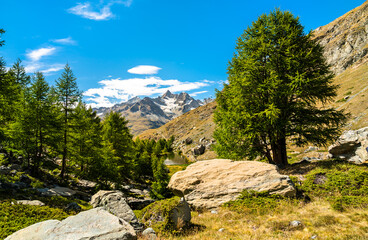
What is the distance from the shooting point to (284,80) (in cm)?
1409

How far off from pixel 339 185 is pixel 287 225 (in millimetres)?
4910

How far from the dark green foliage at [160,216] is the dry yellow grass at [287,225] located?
57 centimetres

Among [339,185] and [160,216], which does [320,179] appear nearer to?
[339,185]

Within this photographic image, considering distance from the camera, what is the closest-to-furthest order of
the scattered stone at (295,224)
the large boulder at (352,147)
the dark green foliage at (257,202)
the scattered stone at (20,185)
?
1. the scattered stone at (295,224)
2. the dark green foliage at (257,202)
3. the scattered stone at (20,185)
4. the large boulder at (352,147)

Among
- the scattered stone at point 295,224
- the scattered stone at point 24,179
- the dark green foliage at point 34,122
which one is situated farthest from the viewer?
the dark green foliage at point 34,122

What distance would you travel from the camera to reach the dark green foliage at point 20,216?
8.00 meters

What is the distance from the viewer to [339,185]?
977cm

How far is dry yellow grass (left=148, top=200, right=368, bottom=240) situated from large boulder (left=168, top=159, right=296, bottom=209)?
1.27 meters

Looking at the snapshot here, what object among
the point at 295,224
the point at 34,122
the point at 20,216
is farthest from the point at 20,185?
the point at 295,224

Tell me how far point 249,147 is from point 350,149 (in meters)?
9.93

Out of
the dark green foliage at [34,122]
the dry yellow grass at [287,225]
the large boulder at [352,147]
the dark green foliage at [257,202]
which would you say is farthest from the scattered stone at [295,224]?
the dark green foliage at [34,122]

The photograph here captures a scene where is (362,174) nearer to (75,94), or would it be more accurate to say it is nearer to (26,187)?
(26,187)

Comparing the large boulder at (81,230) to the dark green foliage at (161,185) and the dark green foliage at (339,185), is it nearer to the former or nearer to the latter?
the dark green foliage at (339,185)

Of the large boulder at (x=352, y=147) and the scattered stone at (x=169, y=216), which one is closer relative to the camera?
the scattered stone at (x=169, y=216)
